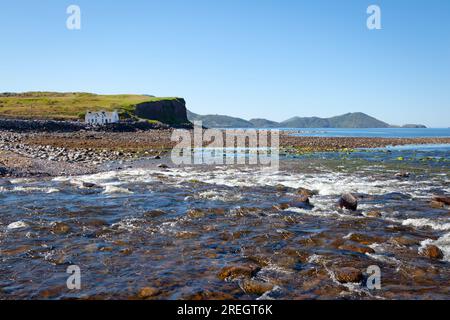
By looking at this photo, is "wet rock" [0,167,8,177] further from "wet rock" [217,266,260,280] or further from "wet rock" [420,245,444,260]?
"wet rock" [420,245,444,260]

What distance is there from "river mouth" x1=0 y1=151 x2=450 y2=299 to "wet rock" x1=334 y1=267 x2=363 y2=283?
130 millimetres

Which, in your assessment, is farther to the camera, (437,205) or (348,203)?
(437,205)

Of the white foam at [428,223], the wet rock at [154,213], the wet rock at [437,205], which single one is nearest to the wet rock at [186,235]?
the wet rock at [154,213]

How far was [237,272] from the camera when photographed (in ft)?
37.0

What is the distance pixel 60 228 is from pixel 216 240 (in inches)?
267

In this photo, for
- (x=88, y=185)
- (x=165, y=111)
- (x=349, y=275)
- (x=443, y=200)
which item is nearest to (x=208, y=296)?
(x=349, y=275)

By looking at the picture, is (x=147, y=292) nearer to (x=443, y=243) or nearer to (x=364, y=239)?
(x=364, y=239)

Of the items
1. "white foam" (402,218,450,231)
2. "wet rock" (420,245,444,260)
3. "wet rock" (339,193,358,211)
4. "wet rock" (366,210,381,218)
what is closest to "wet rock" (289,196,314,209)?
"wet rock" (339,193,358,211)

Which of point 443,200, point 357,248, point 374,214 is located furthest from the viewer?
point 443,200

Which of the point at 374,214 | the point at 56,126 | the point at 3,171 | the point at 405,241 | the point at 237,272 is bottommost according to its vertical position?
the point at 237,272

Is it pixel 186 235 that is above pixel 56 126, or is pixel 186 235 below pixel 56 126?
below

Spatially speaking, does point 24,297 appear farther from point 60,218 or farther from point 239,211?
point 239,211

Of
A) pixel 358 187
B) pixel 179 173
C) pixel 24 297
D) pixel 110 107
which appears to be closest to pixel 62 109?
pixel 110 107

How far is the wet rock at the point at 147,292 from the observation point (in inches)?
387
